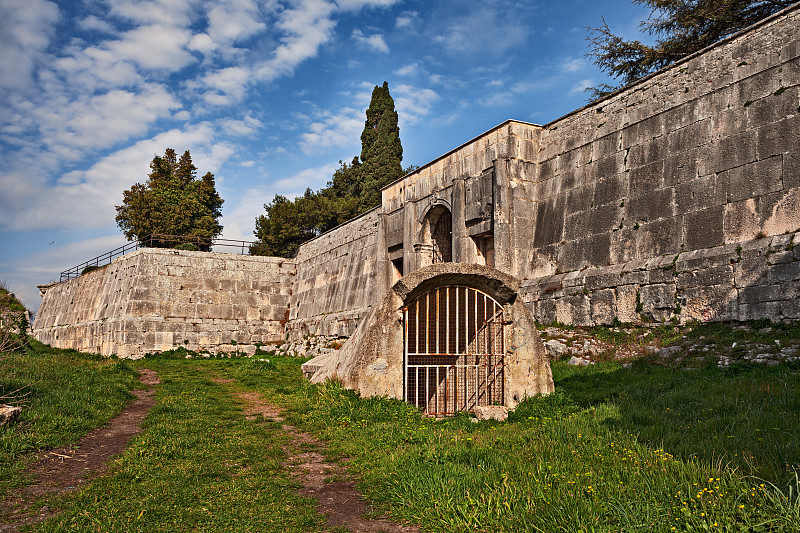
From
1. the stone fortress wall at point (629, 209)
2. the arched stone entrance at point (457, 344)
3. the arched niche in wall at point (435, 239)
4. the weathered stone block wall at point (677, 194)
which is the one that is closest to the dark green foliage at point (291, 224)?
the stone fortress wall at point (629, 209)

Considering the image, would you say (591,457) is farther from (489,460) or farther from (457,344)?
(457,344)

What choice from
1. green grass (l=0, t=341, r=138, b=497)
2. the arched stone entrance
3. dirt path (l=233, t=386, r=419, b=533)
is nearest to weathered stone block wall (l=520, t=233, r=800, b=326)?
the arched stone entrance

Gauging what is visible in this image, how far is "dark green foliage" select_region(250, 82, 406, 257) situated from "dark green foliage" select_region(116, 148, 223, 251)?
165 inches

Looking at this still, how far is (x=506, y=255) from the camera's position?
48.6 feet

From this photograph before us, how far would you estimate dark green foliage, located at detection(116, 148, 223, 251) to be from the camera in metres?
34.8

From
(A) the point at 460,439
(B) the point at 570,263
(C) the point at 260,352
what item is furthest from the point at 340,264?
(A) the point at 460,439

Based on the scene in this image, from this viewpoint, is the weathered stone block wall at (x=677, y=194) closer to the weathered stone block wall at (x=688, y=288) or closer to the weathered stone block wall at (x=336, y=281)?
the weathered stone block wall at (x=688, y=288)

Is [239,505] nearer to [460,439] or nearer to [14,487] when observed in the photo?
[14,487]

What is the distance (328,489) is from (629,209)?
9551 mm

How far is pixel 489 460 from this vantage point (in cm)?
575

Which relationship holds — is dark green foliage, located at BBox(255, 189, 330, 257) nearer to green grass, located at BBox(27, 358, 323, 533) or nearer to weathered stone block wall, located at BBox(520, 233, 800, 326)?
weathered stone block wall, located at BBox(520, 233, 800, 326)

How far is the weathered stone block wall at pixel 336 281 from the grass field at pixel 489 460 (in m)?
10.9

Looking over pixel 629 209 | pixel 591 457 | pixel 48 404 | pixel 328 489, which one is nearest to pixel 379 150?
pixel 629 209

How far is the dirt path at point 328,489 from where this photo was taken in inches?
189
